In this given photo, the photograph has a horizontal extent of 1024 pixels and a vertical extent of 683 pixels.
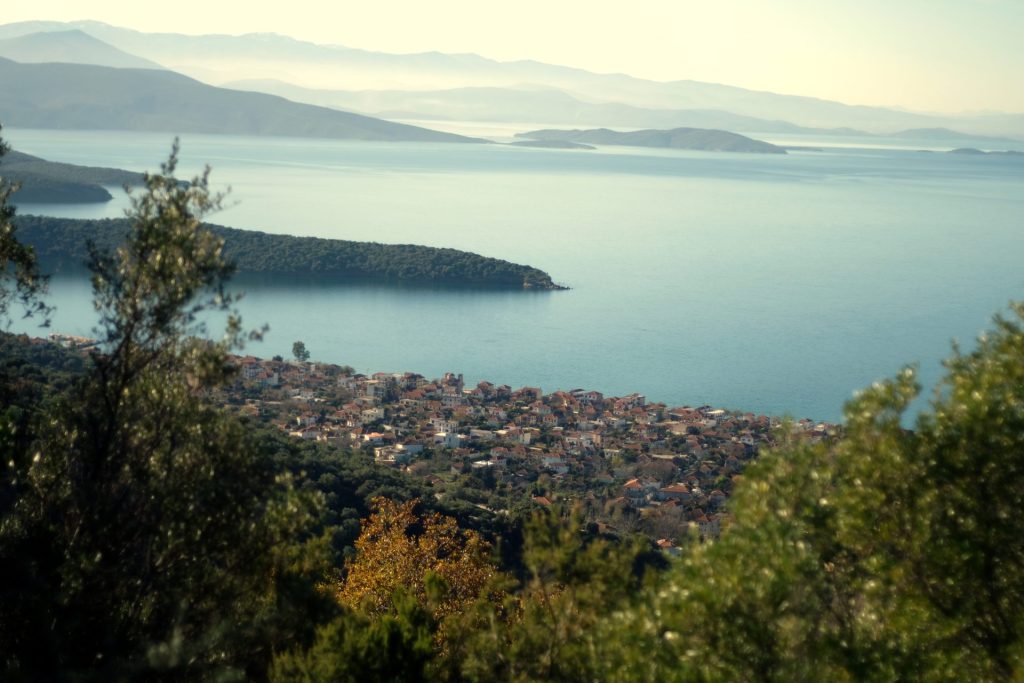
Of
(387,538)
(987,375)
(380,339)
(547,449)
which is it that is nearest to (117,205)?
(380,339)

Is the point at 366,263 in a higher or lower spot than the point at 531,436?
higher

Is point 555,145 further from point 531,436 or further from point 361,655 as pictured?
point 361,655

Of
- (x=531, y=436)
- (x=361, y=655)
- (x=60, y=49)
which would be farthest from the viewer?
(x=60, y=49)

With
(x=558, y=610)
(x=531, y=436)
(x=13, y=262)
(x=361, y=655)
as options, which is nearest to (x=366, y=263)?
(x=531, y=436)

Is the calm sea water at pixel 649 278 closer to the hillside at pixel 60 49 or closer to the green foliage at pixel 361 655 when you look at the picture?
the green foliage at pixel 361 655

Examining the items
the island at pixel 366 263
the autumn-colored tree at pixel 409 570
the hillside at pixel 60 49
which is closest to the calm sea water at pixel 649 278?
the island at pixel 366 263
